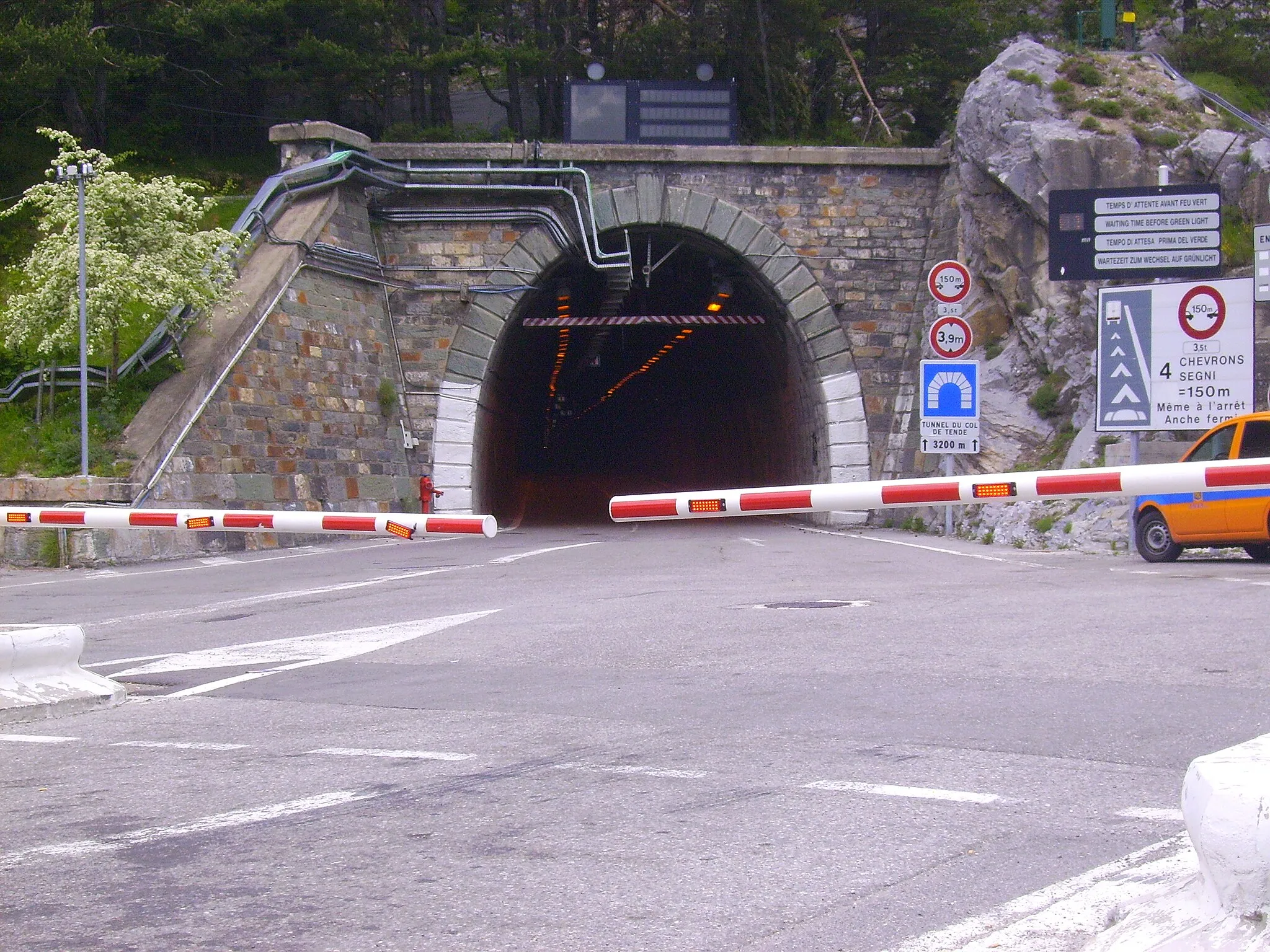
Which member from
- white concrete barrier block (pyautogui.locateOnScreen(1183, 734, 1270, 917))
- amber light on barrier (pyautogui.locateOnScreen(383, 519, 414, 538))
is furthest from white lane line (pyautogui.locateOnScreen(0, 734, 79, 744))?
white concrete barrier block (pyautogui.locateOnScreen(1183, 734, 1270, 917))

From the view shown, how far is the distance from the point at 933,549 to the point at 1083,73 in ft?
41.3

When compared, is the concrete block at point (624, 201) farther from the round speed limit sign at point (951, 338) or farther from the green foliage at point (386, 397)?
the round speed limit sign at point (951, 338)

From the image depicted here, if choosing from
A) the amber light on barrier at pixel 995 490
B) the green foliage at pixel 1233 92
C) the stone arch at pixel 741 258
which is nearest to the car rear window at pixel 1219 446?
the amber light on barrier at pixel 995 490

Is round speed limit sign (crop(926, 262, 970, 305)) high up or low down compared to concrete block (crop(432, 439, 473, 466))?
up

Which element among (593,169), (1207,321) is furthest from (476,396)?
(1207,321)

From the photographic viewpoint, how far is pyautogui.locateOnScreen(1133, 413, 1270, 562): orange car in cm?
1426

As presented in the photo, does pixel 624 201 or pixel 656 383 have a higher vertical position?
pixel 624 201

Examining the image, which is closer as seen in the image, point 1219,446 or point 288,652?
point 288,652

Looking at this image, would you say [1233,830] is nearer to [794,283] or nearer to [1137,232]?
[1137,232]

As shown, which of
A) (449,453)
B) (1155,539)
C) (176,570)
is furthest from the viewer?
(449,453)

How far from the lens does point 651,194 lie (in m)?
27.3

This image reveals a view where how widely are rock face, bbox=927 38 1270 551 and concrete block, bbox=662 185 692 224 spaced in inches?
215

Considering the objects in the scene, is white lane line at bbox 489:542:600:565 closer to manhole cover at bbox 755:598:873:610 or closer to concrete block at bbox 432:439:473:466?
concrete block at bbox 432:439:473:466

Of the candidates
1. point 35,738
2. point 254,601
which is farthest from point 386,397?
point 35,738
